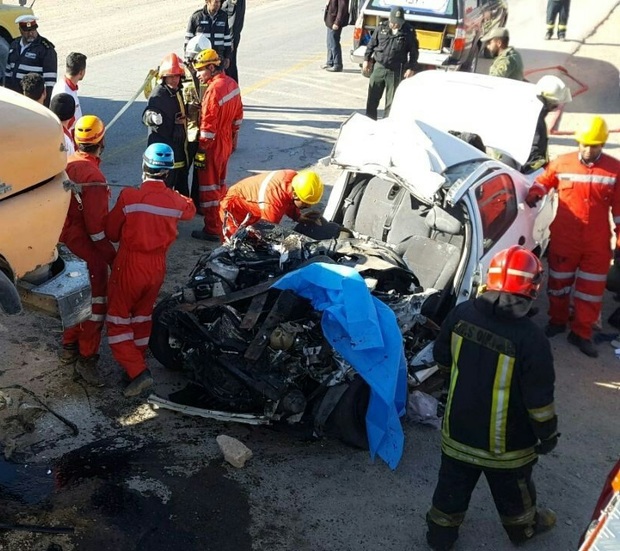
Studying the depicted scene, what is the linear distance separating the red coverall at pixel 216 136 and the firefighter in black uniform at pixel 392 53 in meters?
3.54

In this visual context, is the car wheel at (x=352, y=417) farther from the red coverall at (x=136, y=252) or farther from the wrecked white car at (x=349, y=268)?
the red coverall at (x=136, y=252)

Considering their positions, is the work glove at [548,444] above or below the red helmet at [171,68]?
below

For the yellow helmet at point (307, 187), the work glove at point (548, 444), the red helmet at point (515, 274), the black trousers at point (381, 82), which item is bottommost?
the black trousers at point (381, 82)

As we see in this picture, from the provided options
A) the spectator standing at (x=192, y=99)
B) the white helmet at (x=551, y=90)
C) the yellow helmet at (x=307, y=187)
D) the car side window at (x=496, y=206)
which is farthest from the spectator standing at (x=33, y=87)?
the white helmet at (x=551, y=90)

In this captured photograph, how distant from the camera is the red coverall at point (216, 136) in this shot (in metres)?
8.35

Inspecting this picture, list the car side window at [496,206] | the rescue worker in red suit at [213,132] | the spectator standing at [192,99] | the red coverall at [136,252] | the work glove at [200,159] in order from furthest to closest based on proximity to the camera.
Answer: the spectator standing at [192,99] → the work glove at [200,159] → the rescue worker in red suit at [213,132] → the car side window at [496,206] → the red coverall at [136,252]

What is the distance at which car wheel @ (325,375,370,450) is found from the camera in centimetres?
535

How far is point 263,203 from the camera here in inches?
268

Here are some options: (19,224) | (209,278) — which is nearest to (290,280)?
(209,278)

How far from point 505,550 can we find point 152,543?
2033 mm

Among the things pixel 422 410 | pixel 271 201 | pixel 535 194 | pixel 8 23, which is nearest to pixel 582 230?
pixel 535 194

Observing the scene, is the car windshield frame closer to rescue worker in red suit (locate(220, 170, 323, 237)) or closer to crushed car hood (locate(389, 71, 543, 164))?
crushed car hood (locate(389, 71, 543, 164))

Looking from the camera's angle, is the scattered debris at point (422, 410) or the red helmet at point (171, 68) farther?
the red helmet at point (171, 68)

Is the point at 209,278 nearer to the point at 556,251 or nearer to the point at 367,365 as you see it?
the point at 367,365
